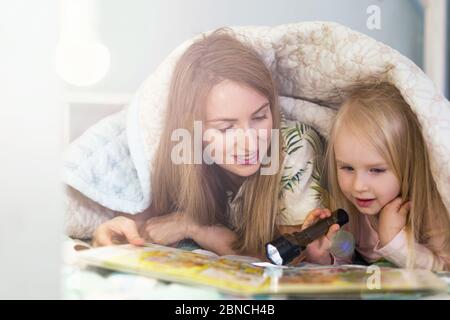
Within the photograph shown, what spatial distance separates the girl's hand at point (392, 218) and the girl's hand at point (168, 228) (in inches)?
17.6

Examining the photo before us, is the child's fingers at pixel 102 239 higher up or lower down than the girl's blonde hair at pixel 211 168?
lower down

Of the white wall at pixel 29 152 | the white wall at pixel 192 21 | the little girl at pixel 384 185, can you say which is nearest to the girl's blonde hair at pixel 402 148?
the little girl at pixel 384 185

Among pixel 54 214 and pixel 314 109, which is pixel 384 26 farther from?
pixel 54 214

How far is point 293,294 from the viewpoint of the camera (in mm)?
1124

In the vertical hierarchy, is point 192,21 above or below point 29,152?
above

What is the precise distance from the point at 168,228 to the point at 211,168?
18 cm

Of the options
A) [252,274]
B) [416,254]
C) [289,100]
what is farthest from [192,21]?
[416,254]

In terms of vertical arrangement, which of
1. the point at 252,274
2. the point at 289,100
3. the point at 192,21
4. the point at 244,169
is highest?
the point at 192,21

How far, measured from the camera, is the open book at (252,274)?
3.66 ft

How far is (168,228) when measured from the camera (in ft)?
3.99

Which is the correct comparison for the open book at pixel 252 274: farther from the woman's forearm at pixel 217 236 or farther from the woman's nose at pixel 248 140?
the woman's nose at pixel 248 140

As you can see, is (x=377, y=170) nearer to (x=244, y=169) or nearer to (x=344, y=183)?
(x=344, y=183)

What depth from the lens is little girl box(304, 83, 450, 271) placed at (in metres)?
1.16
